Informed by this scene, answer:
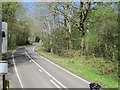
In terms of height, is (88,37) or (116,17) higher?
(116,17)

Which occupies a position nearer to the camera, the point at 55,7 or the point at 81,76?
the point at 81,76

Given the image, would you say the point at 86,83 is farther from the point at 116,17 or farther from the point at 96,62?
the point at 96,62

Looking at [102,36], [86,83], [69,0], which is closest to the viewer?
[86,83]

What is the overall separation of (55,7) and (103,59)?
10.6m

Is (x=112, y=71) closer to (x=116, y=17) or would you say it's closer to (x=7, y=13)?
(x=116, y=17)

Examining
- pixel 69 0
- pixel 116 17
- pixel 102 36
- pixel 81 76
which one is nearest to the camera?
pixel 81 76

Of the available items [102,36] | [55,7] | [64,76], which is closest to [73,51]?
[55,7]

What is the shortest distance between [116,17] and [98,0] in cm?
563

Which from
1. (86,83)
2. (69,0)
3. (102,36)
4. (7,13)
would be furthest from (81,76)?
(7,13)

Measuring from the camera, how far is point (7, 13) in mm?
42156

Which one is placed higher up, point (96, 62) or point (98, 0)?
point (98, 0)

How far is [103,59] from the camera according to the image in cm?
3456

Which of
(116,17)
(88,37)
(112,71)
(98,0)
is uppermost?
(98,0)

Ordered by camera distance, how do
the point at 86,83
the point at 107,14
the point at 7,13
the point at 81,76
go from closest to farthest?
the point at 86,83, the point at 81,76, the point at 107,14, the point at 7,13
